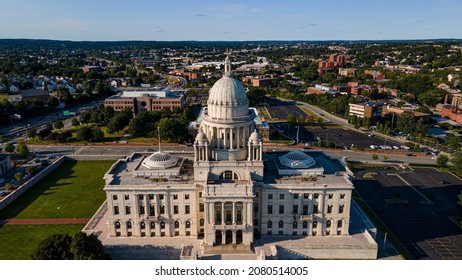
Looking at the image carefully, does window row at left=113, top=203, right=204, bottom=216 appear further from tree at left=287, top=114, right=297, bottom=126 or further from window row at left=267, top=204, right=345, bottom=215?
tree at left=287, top=114, right=297, bottom=126

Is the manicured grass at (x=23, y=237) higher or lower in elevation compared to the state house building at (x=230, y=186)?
lower

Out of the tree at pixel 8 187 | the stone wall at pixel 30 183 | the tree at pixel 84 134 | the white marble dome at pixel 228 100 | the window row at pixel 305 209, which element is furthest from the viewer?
the tree at pixel 84 134

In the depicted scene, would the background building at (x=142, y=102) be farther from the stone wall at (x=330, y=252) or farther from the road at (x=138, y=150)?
the stone wall at (x=330, y=252)

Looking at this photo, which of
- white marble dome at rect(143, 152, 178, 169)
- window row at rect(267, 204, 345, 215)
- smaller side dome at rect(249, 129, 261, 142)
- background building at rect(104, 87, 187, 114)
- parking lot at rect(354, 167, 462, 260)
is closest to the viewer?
smaller side dome at rect(249, 129, 261, 142)

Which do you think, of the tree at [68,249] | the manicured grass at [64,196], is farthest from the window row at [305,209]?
the manicured grass at [64,196]

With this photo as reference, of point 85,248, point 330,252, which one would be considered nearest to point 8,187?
point 85,248

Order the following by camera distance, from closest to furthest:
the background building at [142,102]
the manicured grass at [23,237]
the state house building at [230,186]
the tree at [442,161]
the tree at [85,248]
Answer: the tree at [85,248]
the manicured grass at [23,237]
the state house building at [230,186]
the tree at [442,161]
the background building at [142,102]

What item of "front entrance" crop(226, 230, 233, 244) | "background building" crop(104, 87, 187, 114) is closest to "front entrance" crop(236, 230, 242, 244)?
"front entrance" crop(226, 230, 233, 244)
